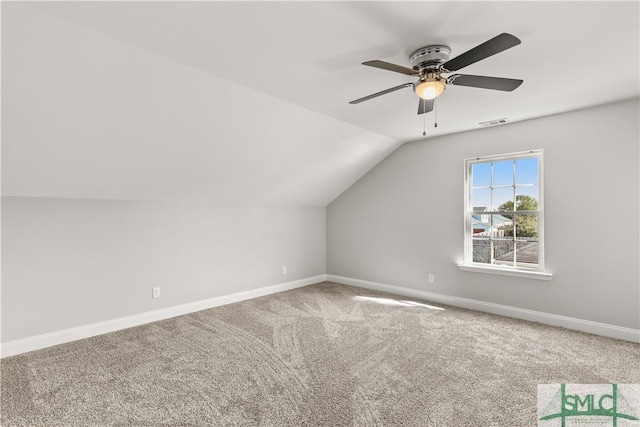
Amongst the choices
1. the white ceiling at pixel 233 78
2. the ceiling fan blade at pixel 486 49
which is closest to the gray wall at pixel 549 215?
the white ceiling at pixel 233 78

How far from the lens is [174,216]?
388 cm

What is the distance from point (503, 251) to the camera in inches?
158

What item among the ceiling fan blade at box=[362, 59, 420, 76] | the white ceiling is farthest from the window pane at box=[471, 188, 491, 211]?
the ceiling fan blade at box=[362, 59, 420, 76]

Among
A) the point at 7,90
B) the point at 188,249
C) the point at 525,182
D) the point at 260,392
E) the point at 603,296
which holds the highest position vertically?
the point at 7,90

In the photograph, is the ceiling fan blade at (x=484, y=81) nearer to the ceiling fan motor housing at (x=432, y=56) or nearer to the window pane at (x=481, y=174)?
the ceiling fan motor housing at (x=432, y=56)

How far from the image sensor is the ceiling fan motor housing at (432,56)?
2098 mm

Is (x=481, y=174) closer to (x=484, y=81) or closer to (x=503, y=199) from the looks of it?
(x=503, y=199)

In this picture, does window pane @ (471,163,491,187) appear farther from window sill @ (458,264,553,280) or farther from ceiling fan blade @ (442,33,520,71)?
ceiling fan blade @ (442,33,520,71)

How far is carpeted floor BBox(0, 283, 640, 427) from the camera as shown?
1984mm

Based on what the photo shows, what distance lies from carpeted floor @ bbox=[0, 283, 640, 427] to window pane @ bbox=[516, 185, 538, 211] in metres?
1.35

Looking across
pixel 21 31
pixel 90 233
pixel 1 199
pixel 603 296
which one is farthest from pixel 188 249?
pixel 603 296

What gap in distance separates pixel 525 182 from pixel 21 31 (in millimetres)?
4655

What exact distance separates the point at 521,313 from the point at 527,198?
136cm

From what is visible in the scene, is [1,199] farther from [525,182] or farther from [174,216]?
[525,182]
